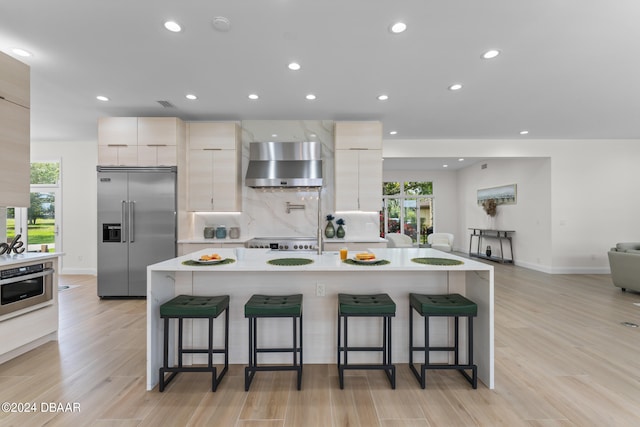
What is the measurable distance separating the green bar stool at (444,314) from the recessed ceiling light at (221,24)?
2584 mm

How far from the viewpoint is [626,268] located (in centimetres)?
469

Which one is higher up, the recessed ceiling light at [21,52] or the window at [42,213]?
the recessed ceiling light at [21,52]

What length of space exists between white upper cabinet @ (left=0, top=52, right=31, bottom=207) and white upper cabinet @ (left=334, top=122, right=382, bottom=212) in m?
3.57

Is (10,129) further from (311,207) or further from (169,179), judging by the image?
(311,207)

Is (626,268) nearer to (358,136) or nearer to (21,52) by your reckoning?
(358,136)

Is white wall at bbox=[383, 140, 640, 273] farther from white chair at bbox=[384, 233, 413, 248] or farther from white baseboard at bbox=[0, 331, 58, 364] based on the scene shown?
white baseboard at bbox=[0, 331, 58, 364]

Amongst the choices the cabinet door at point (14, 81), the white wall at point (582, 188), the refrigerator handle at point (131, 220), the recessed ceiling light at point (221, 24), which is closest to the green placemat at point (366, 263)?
the recessed ceiling light at point (221, 24)

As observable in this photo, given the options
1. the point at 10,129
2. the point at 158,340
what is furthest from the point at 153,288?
the point at 10,129

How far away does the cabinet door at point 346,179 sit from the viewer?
4.80 metres

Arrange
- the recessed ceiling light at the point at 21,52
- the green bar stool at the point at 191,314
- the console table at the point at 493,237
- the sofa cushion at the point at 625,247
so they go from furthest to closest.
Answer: the console table at the point at 493,237
the sofa cushion at the point at 625,247
the recessed ceiling light at the point at 21,52
the green bar stool at the point at 191,314

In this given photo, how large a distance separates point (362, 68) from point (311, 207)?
249cm

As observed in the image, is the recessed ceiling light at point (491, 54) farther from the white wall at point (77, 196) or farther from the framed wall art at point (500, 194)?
the white wall at point (77, 196)

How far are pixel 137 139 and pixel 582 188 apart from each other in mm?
8244

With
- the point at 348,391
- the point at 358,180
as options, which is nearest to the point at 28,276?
the point at 348,391
